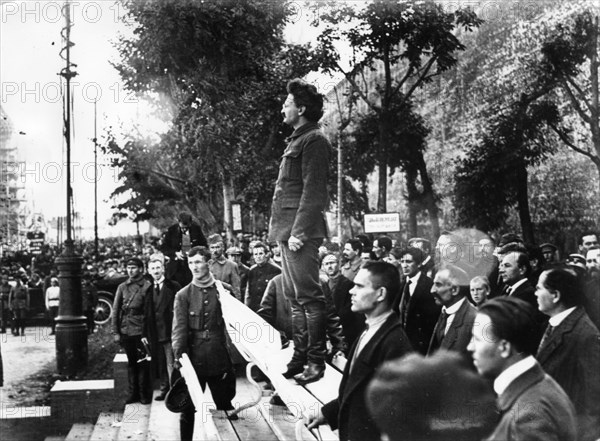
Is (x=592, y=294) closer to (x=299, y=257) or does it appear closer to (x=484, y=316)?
(x=299, y=257)

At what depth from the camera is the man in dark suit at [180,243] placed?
→ 33.2 ft

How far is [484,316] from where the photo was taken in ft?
8.79

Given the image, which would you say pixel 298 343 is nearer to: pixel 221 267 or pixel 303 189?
pixel 303 189

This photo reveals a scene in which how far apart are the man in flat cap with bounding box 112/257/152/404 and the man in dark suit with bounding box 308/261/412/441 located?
6094 mm

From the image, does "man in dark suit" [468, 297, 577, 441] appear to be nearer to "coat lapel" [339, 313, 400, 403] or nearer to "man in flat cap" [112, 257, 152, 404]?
"coat lapel" [339, 313, 400, 403]

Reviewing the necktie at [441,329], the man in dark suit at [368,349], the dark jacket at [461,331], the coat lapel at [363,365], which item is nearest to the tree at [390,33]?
the necktie at [441,329]

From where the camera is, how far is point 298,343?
533 centimetres

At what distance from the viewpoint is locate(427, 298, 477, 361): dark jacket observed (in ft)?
15.6

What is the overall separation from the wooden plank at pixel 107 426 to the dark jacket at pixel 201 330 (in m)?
3.02

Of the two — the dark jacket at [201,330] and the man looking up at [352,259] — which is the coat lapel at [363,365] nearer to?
the dark jacket at [201,330]

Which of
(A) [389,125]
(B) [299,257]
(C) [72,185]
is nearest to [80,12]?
(C) [72,185]

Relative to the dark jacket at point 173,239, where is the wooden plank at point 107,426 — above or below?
below

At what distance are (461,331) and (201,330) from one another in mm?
2939

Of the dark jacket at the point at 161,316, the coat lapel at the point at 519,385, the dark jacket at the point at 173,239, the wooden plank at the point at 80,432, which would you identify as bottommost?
the wooden plank at the point at 80,432
